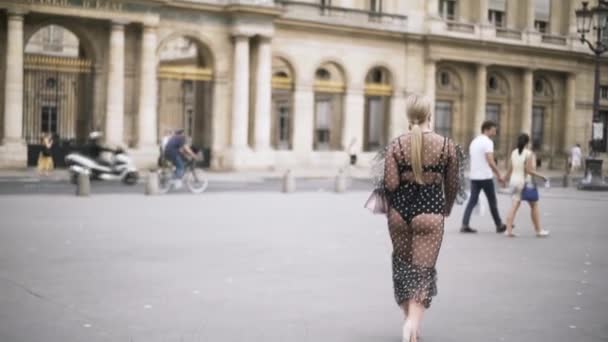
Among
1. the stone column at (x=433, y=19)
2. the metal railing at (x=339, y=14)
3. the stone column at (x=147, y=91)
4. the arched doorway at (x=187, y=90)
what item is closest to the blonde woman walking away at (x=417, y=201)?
the stone column at (x=147, y=91)

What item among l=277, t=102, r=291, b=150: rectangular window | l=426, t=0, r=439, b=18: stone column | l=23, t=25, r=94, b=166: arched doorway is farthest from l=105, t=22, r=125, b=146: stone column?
l=426, t=0, r=439, b=18: stone column

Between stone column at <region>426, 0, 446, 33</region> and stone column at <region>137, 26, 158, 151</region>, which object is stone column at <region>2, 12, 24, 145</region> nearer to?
stone column at <region>137, 26, 158, 151</region>

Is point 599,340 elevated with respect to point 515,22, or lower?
lower

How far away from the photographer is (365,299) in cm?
820

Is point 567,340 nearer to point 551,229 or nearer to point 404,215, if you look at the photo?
point 404,215

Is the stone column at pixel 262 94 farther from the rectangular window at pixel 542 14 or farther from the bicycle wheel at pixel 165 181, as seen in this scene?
the rectangular window at pixel 542 14

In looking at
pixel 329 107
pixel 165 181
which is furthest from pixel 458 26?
pixel 165 181

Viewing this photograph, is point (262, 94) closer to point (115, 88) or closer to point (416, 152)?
point (115, 88)

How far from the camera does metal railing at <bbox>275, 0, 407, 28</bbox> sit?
37.6 m

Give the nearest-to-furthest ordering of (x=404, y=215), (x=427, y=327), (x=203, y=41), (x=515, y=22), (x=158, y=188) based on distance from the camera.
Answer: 1. (x=404, y=215)
2. (x=427, y=327)
3. (x=158, y=188)
4. (x=203, y=41)
5. (x=515, y=22)

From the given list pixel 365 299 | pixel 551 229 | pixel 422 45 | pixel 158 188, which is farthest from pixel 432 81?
pixel 365 299

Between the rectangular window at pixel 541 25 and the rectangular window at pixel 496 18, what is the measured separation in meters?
2.28

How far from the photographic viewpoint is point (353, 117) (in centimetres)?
4019

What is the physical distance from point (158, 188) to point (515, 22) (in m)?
29.5
